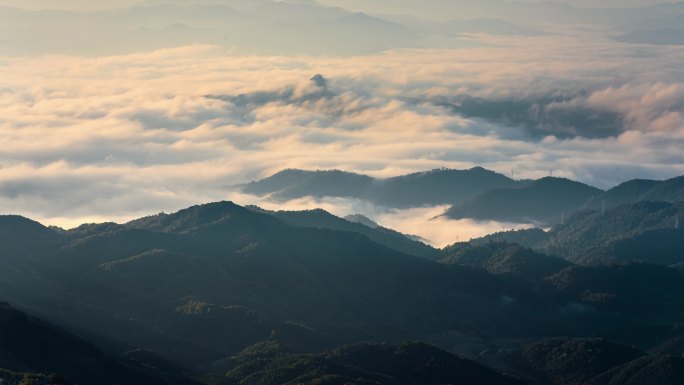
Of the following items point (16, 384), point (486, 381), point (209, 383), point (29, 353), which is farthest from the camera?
point (486, 381)

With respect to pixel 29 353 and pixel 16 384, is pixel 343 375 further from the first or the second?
pixel 16 384

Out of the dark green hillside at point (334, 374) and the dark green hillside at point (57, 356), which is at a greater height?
the dark green hillside at point (57, 356)

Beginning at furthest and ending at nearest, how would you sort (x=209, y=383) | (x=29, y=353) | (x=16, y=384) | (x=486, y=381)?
(x=486, y=381) → (x=209, y=383) → (x=29, y=353) → (x=16, y=384)

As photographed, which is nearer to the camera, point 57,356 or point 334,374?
point 57,356

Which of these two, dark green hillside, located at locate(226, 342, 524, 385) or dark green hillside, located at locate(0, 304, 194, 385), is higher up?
dark green hillside, located at locate(0, 304, 194, 385)

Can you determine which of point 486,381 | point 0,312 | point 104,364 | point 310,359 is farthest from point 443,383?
point 0,312

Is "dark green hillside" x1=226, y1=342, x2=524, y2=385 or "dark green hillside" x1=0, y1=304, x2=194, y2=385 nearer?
"dark green hillside" x1=0, y1=304, x2=194, y2=385

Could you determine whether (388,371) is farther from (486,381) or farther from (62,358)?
(62,358)

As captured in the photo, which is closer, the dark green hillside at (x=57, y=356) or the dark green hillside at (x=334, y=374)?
the dark green hillside at (x=57, y=356)

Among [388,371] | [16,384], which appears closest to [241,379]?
[388,371]

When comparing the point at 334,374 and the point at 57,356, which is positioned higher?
the point at 57,356

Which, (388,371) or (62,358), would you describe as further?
(388,371)
